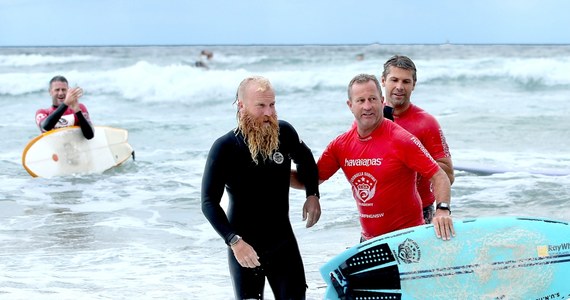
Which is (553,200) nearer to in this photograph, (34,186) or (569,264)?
(569,264)

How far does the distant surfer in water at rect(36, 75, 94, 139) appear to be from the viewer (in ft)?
26.3

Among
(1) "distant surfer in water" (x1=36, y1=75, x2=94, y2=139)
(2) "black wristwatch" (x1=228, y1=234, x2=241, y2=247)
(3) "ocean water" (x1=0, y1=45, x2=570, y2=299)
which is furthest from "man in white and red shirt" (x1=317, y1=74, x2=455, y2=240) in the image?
(1) "distant surfer in water" (x1=36, y1=75, x2=94, y2=139)

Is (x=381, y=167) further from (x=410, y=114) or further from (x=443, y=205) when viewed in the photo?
(x=410, y=114)

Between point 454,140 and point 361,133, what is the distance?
1035 centimetres

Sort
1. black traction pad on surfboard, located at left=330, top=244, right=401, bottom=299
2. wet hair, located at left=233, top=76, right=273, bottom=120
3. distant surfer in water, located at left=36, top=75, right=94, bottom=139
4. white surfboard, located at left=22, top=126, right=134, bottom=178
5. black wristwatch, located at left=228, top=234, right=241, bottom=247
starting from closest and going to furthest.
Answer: black wristwatch, located at left=228, top=234, right=241, bottom=247 → wet hair, located at left=233, top=76, right=273, bottom=120 → black traction pad on surfboard, located at left=330, top=244, right=401, bottom=299 → distant surfer in water, located at left=36, top=75, right=94, bottom=139 → white surfboard, located at left=22, top=126, right=134, bottom=178

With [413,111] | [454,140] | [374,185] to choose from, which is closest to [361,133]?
[374,185]

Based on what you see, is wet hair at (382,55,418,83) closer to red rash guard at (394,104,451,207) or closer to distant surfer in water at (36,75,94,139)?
red rash guard at (394,104,451,207)

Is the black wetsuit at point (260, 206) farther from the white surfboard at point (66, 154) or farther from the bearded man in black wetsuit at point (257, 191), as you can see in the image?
the white surfboard at point (66, 154)

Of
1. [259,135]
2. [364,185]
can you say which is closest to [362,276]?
[364,185]

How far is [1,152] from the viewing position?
13.0 m

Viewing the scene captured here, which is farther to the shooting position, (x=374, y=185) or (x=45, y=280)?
(x=45, y=280)

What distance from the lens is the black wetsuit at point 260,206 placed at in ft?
10.5

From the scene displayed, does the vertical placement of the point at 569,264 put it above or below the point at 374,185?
below

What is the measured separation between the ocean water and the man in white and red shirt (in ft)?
5.52
